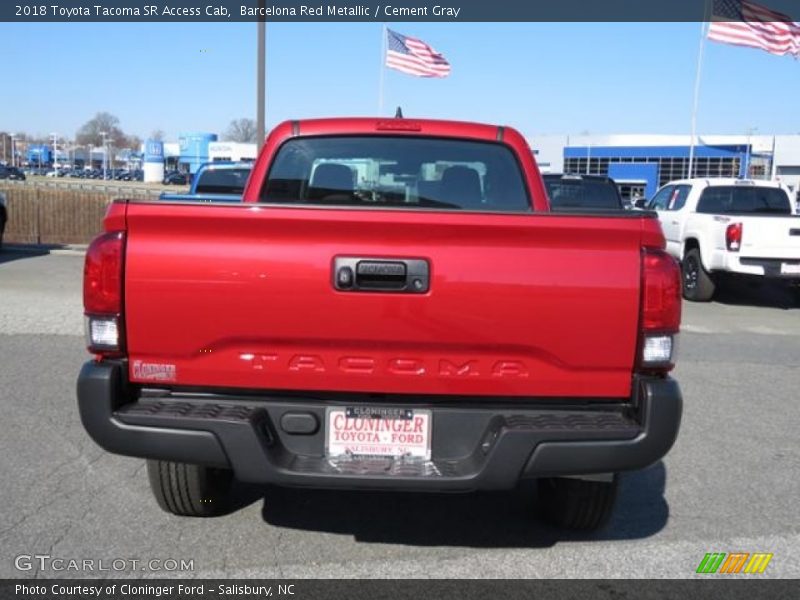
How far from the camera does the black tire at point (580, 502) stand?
3635 millimetres

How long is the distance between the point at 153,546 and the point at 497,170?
2674mm

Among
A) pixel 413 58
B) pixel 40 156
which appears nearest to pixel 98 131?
pixel 40 156

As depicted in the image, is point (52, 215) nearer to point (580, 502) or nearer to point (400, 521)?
point (400, 521)

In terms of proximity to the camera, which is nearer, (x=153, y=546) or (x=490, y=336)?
(x=490, y=336)

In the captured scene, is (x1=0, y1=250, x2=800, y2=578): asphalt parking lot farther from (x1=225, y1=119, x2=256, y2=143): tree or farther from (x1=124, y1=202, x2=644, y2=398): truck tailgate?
(x1=225, y1=119, x2=256, y2=143): tree

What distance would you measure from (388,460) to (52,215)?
15701 mm

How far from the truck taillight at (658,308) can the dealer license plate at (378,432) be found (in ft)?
2.88

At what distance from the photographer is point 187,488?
3.68 m

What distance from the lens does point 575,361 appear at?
302cm

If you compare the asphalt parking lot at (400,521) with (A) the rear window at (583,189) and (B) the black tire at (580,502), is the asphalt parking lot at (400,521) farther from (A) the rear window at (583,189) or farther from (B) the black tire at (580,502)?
(A) the rear window at (583,189)

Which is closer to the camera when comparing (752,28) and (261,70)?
(261,70)

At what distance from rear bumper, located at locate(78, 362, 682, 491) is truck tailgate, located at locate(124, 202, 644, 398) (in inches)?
9.2

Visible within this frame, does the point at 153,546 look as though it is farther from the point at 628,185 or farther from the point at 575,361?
the point at 628,185

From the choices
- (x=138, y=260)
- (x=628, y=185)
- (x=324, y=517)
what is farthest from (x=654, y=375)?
(x=628, y=185)
